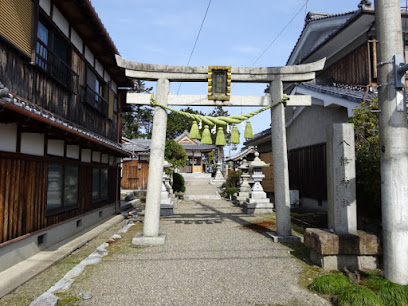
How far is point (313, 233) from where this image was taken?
512 centimetres

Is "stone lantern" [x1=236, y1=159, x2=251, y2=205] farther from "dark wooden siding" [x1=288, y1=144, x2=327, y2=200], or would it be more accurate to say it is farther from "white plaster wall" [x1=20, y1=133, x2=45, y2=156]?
"white plaster wall" [x1=20, y1=133, x2=45, y2=156]

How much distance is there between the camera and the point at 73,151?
843cm

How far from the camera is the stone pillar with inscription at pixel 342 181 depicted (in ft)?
17.1

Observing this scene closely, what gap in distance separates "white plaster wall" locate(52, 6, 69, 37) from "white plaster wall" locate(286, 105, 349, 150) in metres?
9.87

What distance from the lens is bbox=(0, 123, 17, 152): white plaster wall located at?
5047 mm

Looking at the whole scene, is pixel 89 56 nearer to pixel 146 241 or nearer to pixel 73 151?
pixel 73 151

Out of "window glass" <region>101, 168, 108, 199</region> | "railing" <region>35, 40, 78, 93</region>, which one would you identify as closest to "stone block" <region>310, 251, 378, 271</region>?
"railing" <region>35, 40, 78, 93</region>

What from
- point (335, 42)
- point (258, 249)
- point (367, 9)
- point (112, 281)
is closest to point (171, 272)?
point (112, 281)

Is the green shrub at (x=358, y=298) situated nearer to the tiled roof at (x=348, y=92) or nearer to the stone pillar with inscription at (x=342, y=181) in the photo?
the stone pillar with inscription at (x=342, y=181)

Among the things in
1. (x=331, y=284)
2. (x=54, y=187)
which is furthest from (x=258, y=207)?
(x=54, y=187)

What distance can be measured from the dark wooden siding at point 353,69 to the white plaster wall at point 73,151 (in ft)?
37.1

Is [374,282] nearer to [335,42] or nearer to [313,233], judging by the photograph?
[313,233]

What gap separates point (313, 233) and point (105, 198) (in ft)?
30.4

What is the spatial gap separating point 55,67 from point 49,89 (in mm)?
778
